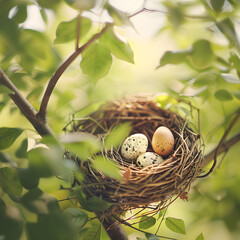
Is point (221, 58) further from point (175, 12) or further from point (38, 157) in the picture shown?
point (38, 157)

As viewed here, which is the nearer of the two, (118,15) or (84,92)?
(118,15)

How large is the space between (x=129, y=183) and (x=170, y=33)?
489mm

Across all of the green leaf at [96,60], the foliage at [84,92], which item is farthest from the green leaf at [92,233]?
the green leaf at [96,60]

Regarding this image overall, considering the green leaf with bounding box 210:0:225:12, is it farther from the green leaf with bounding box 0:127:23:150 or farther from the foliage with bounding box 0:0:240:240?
the green leaf with bounding box 0:127:23:150

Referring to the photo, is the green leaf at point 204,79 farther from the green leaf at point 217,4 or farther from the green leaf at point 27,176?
the green leaf at point 27,176

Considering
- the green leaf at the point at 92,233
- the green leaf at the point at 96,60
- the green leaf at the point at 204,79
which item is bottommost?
the green leaf at the point at 92,233

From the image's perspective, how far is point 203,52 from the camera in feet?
1.54

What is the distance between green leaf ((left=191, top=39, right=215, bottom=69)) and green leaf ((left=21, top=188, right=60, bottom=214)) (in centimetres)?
38

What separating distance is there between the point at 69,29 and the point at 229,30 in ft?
0.94

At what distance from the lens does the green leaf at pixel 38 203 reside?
0.34m

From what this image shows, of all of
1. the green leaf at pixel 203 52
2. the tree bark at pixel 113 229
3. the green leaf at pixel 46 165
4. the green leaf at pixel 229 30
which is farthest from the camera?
the tree bark at pixel 113 229

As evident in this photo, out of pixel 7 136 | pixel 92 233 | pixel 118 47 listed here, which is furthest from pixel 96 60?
pixel 92 233

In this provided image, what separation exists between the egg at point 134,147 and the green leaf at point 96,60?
1.31ft

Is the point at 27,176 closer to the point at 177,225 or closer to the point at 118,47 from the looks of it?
the point at 118,47
